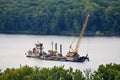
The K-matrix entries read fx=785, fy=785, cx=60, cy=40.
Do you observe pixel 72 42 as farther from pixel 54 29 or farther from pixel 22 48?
pixel 54 29

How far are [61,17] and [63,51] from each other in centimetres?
2042

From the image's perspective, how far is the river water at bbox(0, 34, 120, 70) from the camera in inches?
2148

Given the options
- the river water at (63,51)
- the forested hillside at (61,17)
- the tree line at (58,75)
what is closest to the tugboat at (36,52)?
the river water at (63,51)

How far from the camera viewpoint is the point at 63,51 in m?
62.3

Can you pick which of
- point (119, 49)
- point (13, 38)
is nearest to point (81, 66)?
point (119, 49)

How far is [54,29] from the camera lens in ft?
260

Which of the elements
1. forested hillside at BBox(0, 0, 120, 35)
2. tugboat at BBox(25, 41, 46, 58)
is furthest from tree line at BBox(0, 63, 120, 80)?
forested hillside at BBox(0, 0, 120, 35)

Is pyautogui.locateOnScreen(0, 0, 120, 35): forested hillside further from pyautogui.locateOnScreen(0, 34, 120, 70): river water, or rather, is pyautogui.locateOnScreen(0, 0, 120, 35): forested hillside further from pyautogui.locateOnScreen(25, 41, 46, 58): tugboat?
pyautogui.locateOnScreen(25, 41, 46, 58): tugboat

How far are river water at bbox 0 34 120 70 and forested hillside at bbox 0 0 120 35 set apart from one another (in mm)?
5234

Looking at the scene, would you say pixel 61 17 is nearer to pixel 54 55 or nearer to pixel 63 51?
pixel 63 51

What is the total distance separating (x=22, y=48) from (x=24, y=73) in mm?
24709

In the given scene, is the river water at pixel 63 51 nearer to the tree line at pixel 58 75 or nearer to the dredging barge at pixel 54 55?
the dredging barge at pixel 54 55

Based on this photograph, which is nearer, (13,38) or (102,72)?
(102,72)

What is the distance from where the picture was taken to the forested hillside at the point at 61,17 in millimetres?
79250
